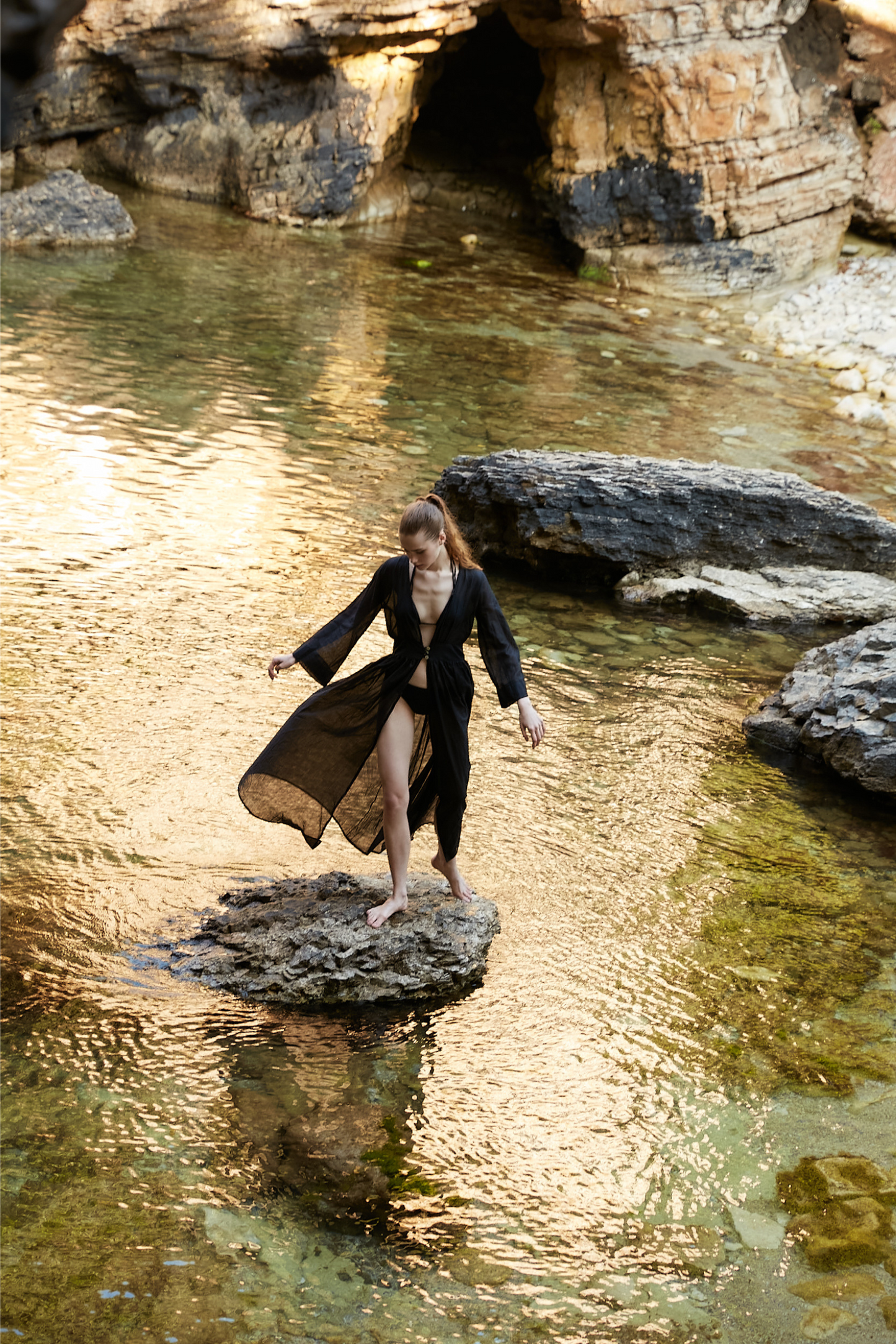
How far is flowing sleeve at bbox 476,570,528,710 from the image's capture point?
13.1 ft

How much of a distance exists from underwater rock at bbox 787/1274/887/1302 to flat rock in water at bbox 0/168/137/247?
1310 cm

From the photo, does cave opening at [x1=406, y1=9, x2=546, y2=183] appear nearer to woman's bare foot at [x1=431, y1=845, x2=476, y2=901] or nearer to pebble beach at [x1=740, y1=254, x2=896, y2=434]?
pebble beach at [x1=740, y1=254, x2=896, y2=434]

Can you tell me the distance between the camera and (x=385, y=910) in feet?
12.6

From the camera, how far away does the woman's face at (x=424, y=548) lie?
12.3 feet

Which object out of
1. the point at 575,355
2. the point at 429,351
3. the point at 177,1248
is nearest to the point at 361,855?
the point at 177,1248

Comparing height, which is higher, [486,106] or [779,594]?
[486,106]

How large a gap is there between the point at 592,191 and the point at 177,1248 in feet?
52.0

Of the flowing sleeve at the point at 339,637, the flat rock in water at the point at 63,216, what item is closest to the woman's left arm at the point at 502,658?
the flowing sleeve at the point at 339,637

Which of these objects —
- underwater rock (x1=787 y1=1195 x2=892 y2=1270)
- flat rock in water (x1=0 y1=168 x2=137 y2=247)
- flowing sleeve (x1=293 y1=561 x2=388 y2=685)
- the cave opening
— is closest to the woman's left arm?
flowing sleeve (x1=293 y1=561 x2=388 y2=685)

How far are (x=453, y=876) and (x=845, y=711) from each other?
246 centimetres

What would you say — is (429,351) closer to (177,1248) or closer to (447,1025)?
(447,1025)

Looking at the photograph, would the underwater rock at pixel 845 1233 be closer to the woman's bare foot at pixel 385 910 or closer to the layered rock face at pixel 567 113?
the woman's bare foot at pixel 385 910

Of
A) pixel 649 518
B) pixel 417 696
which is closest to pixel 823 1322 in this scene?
pixel 417 696

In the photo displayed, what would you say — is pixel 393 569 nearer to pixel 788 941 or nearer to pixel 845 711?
pixel 788 941
